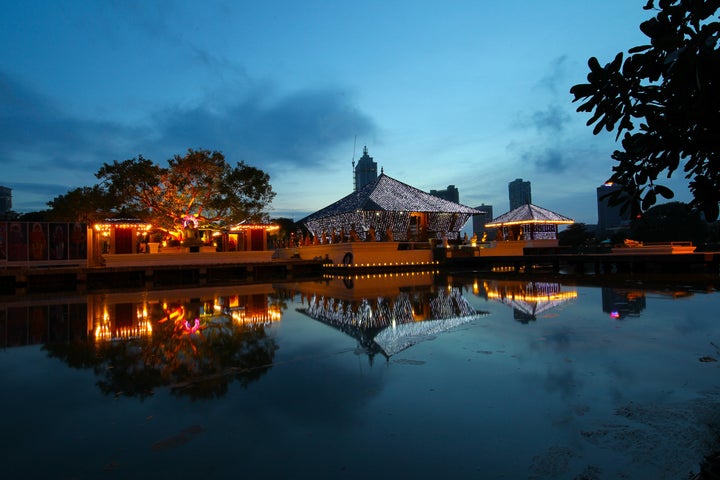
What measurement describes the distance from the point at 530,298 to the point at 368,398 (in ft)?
26.7

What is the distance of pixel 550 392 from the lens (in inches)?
154

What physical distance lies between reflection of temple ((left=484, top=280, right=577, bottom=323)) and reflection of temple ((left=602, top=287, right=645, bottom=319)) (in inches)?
32.8

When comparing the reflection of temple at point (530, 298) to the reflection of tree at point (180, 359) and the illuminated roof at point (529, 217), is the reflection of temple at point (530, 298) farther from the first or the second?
the illuminated roof at point (529, 217)

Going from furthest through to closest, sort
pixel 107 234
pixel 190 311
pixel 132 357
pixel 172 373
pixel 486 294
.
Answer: pixel 107 234 → pixel 486 294 → pixel 190 311 → pixel 132 357 → pixel 172 373

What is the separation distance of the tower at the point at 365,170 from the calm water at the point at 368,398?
10294cm

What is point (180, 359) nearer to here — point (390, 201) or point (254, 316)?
point (254, 316)

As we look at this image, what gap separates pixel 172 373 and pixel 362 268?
21.0 meters

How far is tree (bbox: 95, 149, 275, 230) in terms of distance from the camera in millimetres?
23531

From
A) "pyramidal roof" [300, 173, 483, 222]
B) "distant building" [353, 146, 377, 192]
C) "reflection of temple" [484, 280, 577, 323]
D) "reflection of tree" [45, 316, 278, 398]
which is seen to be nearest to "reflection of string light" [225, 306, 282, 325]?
"reflection of tree" [45, 316, 278, 398]

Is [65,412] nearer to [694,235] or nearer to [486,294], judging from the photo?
[486,294]

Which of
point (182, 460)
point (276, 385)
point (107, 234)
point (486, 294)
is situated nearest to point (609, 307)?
point (486, 294)

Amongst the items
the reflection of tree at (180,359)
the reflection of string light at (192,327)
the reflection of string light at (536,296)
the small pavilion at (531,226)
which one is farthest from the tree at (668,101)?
the small pavilion at (531,226)

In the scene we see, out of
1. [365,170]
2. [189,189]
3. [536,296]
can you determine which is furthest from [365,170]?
[536,296]

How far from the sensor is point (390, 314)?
881cm
